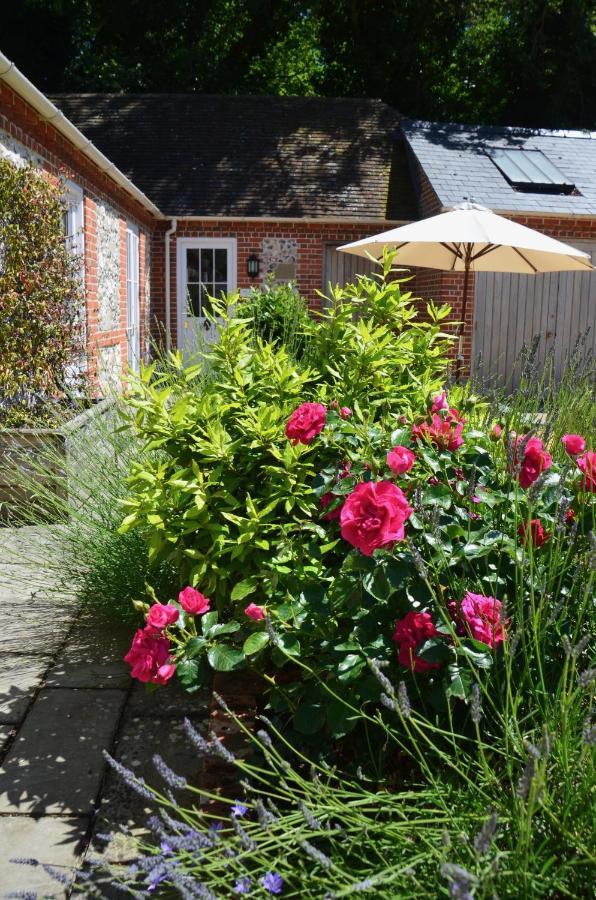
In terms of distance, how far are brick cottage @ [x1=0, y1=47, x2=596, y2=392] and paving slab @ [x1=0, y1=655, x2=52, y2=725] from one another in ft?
27.4

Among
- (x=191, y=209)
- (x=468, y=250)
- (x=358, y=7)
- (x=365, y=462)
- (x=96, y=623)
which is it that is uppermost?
(x=358, y=7)

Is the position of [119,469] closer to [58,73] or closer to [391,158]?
[391,158]

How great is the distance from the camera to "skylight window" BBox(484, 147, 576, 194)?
13.8 m

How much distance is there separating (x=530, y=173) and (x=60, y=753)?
43.9ft

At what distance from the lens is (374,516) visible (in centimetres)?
196

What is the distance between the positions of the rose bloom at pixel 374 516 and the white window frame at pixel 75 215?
739 centimetres

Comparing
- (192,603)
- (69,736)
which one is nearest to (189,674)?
(192,603)

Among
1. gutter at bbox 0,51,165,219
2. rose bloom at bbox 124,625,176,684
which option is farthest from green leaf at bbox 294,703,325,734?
gutter at bbox 0,51,165,219

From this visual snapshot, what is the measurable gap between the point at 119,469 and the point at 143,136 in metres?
14.2

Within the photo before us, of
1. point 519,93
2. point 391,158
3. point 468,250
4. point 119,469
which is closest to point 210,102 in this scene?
point 391,158

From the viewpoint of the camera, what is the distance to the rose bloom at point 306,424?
2.56 metres

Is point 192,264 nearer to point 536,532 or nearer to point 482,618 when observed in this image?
point 536,532

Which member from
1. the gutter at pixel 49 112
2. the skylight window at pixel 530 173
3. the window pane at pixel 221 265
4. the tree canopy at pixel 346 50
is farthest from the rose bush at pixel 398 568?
the tree canopy at pixel 346 50

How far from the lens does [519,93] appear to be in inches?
901
